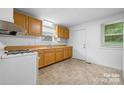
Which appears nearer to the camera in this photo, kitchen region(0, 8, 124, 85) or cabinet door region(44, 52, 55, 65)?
kitchen region(0, 8, 124, 85)

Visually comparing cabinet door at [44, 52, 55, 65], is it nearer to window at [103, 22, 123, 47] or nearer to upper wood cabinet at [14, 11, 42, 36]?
upper wood cabinet at [14, 11, 42, 36]

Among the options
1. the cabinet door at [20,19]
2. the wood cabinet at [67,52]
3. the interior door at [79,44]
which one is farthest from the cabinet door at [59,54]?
the cabinet door at [20,19]

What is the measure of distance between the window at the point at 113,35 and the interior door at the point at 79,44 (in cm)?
113

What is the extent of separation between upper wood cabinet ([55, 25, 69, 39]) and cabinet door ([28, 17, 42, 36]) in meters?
1.35

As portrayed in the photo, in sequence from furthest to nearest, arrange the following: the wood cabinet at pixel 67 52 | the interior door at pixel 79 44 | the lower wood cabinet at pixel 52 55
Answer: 1. the wood cabinet at pixel 67 52
2. the interior door at pixel 79 44
3. the lower wood cabinet at pixel 52 55

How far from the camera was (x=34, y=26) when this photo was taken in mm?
3297

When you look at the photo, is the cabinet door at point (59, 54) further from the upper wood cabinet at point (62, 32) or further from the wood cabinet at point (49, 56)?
the upper wood cabinet at point (62, 32)

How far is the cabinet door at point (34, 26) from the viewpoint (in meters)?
3.14

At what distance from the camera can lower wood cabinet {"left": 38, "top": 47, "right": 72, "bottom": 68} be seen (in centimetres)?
329

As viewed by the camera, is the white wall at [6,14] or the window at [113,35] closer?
the white wall at [6,14]

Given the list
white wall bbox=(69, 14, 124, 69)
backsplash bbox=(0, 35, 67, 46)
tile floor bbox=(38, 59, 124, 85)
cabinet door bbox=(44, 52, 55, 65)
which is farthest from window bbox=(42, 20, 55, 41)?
tile floor bbox=(38, 59, 124, 85)

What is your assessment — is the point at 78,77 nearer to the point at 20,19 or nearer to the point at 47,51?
the point at 47,51

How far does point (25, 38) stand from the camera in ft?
11.0
